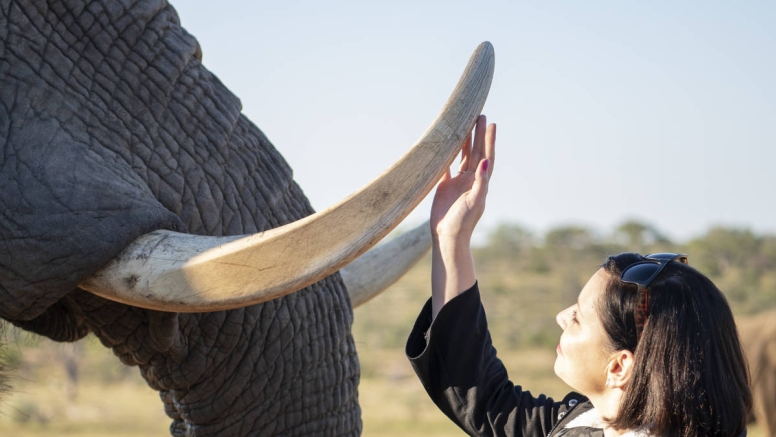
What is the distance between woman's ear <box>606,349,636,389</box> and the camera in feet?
7.07

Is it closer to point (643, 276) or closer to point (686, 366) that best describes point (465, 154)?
point (643, 276)

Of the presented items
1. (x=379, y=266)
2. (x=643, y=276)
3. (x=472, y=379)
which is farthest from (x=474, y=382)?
(x=379, y=266)

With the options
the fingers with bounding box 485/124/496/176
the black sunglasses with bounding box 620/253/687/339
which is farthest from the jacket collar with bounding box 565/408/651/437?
the fingers with bounding box 485/124/496/176

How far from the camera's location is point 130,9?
2.88 metres

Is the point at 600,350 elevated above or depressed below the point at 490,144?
below

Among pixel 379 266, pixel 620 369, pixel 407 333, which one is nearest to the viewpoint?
pixel 620 369

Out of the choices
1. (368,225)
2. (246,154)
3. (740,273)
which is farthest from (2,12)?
(740,273)

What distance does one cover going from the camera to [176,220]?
8.41ft

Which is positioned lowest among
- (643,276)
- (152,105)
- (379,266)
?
(643,276)

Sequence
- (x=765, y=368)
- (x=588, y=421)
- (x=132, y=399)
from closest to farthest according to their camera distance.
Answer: (x=588, y=421), (x=765, y=368), (x=132, y=399)

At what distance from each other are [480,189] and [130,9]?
117 cm

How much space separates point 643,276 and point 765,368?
7.88 metres

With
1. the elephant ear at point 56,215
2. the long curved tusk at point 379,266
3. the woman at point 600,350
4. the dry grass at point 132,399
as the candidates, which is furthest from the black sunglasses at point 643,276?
the dry grass at point 132,399

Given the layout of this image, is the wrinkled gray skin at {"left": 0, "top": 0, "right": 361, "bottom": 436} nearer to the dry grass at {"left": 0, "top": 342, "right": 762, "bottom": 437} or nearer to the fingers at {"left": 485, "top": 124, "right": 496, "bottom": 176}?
the fingers at {"left": 485, "top": 124, "right": 496, "bottom": 176}
